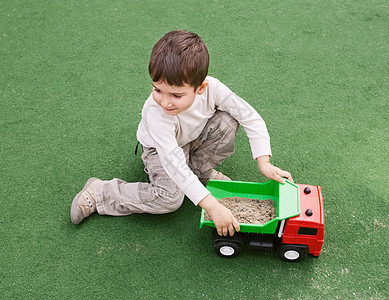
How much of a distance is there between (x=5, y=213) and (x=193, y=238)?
638 mm

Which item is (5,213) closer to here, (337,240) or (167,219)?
(167,219)

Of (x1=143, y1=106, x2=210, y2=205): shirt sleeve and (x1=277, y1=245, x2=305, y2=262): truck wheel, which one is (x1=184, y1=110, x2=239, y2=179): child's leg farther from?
(x1=277, y1=245, x2=305, y2=262): truck wheel

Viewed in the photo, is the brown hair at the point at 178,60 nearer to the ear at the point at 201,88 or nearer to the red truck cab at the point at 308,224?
the ear at the point at 201,88

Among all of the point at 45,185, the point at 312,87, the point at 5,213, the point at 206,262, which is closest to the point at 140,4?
the point at 312,87

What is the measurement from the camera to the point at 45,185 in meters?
1.52

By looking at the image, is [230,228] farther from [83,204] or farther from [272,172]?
[83,204]

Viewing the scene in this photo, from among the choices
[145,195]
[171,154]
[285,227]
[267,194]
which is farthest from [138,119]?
[285,227]

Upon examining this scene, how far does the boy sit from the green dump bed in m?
0.04

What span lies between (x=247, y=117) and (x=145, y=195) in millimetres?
416

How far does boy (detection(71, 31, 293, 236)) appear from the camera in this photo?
109 centimetres

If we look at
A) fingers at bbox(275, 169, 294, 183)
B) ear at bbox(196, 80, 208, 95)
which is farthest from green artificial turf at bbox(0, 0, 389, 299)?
ear at bbox(196, 80, 208, 95)

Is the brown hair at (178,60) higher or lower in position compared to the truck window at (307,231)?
higher

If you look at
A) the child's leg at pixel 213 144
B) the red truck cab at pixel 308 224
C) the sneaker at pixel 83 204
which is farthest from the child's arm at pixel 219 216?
the sneaker at pixel 83 204

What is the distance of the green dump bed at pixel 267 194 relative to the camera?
1185 mm
